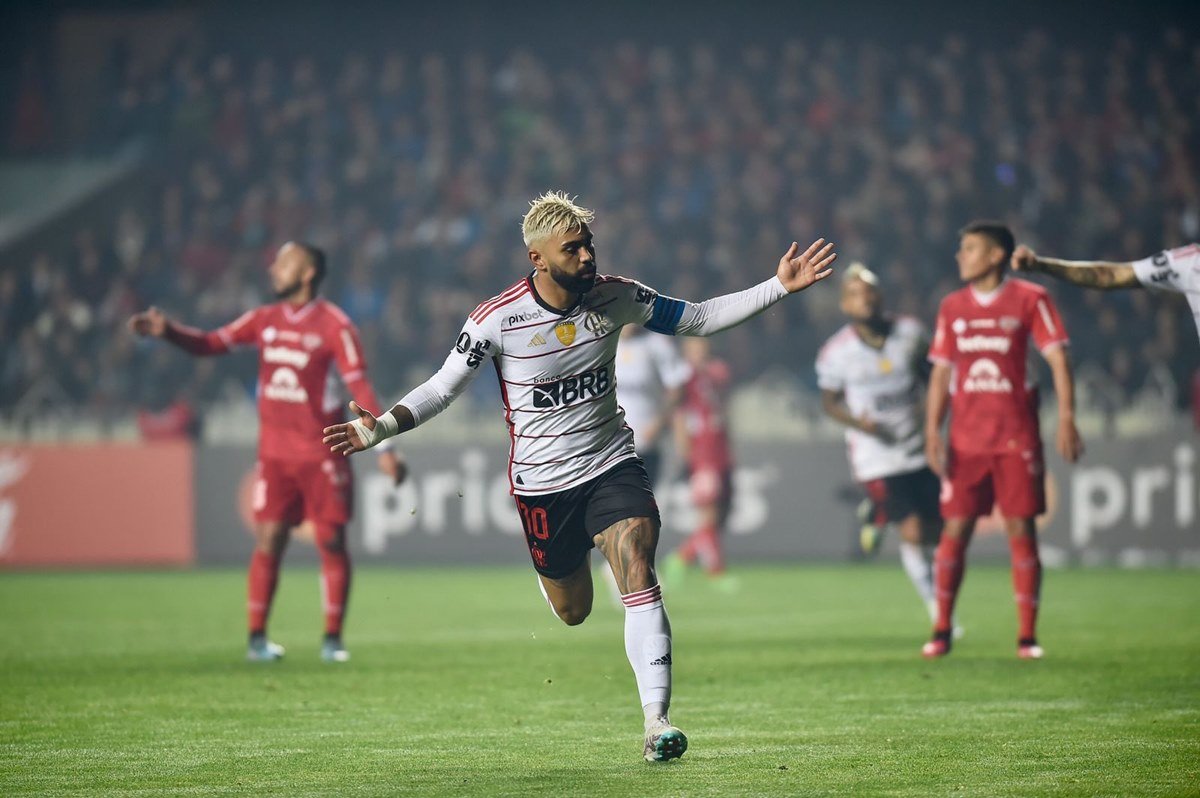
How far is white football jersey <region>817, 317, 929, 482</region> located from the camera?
12078 mm

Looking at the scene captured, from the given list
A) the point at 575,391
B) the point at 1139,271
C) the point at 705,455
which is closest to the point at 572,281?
the point at 575,391

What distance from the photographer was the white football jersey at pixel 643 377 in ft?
50.6

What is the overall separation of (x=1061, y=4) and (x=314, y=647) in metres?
20.0

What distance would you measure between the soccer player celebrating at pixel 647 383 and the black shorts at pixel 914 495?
344cm

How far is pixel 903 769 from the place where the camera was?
20.8ft

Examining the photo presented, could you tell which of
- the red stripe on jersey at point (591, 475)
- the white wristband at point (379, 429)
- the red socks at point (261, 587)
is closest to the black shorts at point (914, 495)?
the red socks at point (261, 587)

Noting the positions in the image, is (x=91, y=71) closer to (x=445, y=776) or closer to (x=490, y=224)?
(x=490, y=224)

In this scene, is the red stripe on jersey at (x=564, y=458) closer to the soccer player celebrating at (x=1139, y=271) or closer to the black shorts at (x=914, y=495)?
the soccer player celebrating at (x=1139, y=271)

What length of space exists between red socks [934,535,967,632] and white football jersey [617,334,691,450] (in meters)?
4.98

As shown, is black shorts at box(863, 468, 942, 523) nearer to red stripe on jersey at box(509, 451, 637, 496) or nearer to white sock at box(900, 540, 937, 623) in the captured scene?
white sock at box(900, 540, 937, 623)

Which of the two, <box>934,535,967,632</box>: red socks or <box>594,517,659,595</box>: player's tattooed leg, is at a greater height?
<box>594,517,659,595</box>: player's tattooed leg

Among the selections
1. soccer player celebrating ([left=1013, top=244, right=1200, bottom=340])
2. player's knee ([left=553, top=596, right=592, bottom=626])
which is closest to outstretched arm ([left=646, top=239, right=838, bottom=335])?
player's knee ([left=553, top=596, right=592, bottom=626])

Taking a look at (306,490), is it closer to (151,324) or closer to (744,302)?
(151,324)

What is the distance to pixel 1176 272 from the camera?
Result: 26.3 feet
